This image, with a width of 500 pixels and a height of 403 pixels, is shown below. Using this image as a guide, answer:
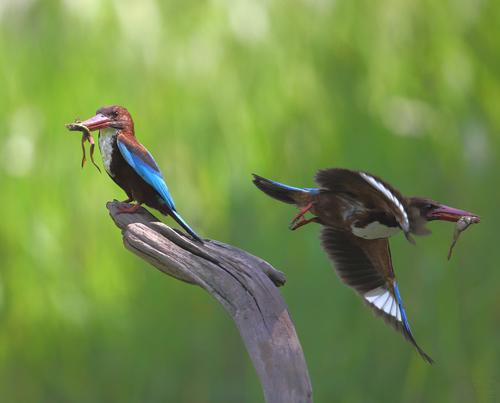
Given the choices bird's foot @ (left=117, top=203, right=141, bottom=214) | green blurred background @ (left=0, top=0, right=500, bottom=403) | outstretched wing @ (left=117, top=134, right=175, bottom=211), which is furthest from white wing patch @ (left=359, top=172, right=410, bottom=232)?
green blurred background @ (left=0, top=0, right=500, bottom=403)

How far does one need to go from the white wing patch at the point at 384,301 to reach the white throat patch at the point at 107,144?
0.74 metres

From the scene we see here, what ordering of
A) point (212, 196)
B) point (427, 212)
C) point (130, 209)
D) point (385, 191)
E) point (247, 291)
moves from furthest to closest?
point (212, 196)
point (130, 209)
point (247, 291)
point (427, 212)
point (385, 191)

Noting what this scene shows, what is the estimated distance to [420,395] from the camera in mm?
4344

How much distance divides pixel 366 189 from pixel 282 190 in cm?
27

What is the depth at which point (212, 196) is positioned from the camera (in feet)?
14.0

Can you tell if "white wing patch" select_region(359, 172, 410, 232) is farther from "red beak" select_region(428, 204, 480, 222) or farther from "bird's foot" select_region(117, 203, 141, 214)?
"bird's foot" select_region(117, 203, 141, 214)

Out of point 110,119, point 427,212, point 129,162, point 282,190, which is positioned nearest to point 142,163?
point 129,162

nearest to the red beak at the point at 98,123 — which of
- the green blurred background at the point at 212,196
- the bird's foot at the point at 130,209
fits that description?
the bird's foot at the point at 130,209

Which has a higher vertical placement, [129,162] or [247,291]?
[129,162]

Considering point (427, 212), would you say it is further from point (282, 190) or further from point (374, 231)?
point (282, 190)

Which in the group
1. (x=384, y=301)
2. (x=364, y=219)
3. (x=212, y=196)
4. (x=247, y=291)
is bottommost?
(x=247, y=291)

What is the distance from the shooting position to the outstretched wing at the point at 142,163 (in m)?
2.60

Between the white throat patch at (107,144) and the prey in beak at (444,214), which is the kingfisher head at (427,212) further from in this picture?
the white throat patch at (107,144)

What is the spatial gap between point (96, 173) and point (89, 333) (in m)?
0.66
